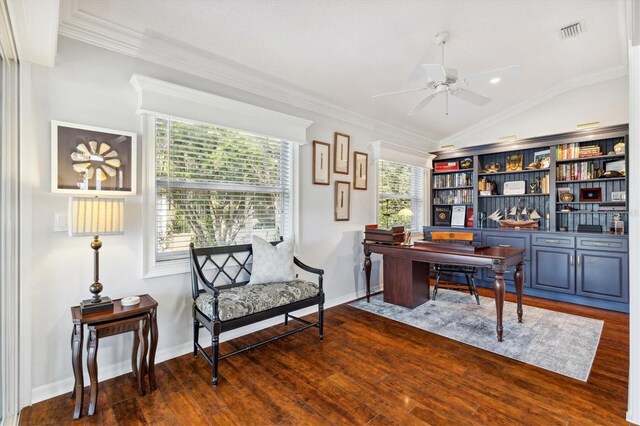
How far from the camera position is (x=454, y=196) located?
5.37m

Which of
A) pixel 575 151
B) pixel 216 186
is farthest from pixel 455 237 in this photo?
pixel 216 186

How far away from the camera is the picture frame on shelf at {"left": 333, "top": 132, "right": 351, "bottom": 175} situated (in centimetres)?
392

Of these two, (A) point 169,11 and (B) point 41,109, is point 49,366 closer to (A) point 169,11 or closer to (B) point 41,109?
(B) point 41,109

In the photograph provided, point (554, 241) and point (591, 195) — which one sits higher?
point (591, 195)

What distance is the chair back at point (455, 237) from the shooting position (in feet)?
12.0

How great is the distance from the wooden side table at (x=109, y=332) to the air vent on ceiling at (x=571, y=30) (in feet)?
14.3

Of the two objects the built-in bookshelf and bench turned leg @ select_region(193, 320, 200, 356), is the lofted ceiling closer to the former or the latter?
the built-in bookshelf

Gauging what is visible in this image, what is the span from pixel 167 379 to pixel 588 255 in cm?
481

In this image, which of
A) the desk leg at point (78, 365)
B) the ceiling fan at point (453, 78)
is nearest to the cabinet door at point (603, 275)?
the ceiling fan at point (453, 78)

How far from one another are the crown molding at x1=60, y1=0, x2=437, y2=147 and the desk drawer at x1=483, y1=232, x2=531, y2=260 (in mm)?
2809

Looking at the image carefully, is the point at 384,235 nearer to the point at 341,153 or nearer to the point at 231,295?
the point at 341,153

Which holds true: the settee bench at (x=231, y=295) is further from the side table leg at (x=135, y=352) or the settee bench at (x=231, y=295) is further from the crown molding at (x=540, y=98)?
the crown molding at (x=540, y=98)

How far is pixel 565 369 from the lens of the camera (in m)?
2.37

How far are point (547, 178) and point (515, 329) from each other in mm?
2463
